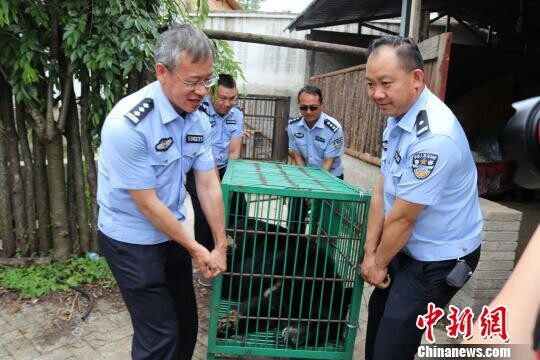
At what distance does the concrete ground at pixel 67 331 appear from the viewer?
8.98 feet

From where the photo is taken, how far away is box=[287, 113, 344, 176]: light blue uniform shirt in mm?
4176

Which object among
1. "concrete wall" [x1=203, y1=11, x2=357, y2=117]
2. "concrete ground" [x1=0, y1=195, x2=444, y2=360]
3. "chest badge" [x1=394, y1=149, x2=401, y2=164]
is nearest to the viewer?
"chest badge" [x1=394, y1=149, x2=401, y2=164]

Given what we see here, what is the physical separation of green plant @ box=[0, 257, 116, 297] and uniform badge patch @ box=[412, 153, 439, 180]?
2774 millimetres

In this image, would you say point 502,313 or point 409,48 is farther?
point 409,48

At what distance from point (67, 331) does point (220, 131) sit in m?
2.08

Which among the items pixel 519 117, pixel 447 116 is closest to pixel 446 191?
pixel 447 116

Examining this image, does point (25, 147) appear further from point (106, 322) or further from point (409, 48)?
point (409, 48)

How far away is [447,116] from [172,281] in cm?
153

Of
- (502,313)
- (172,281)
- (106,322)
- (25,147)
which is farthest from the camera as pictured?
(25,147)

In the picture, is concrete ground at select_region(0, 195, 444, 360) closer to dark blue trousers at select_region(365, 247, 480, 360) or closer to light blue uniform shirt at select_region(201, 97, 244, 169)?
dark blue trousers at select_region(365, 247, 480, 360)

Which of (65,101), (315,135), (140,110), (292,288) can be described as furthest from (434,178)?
(65,101)

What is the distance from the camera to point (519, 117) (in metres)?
1.00

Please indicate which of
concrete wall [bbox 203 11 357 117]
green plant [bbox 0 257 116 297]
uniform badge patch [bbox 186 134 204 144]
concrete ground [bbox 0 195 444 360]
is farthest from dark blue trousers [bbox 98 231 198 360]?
concrete wall [bbox 203 11 357 117]

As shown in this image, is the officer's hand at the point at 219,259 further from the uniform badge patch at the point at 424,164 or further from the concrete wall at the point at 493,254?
the concrete wall at the point at 493,254
